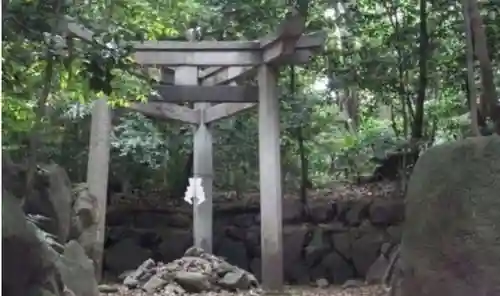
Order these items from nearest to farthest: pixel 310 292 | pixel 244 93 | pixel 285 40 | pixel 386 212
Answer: pixel 285 40
pixel 310 292
pixel 244 93
pixel 386 212

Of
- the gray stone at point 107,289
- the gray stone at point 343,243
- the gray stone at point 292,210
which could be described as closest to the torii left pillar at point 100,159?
the gray stone at point 107,289

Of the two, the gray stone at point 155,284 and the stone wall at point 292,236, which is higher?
the stone wall at point 292,236

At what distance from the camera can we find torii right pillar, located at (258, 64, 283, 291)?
6.26 m

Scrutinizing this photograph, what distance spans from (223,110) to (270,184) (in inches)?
48.0

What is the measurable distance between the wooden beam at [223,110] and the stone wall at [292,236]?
1482 mm

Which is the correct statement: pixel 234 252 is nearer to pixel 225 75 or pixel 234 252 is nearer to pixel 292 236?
pixel 292 236

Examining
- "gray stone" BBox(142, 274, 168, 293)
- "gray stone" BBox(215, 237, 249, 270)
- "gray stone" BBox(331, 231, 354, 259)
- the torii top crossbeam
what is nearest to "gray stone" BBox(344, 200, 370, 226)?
"gray stone" BBox(331, 231, 354, 259)

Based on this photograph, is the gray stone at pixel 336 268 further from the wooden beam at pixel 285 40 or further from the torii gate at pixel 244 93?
the wooden beam at pixel 285 40

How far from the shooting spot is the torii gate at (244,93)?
244 inches

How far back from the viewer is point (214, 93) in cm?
671

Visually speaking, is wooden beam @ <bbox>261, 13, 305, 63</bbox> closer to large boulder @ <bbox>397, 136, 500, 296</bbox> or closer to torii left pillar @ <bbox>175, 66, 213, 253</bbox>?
torii left pillar @ <bbox>175, 66, 213, 253</bbox>

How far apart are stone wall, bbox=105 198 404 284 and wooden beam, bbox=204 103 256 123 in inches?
58.3

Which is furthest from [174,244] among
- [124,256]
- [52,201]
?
[52,201]

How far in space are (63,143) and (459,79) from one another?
173 inches
